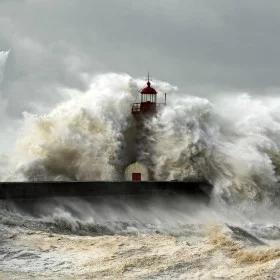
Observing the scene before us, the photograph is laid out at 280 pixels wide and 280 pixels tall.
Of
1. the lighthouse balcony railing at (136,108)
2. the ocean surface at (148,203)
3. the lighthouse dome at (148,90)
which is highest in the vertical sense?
the lighthouse dome at (148,90)

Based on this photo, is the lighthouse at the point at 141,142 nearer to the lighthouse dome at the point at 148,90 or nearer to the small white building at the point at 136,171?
the small white building at the point at 136,171

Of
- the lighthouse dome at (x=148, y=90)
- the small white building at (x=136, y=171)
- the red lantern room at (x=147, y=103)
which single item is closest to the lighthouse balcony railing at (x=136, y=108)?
the red lantern room at (x=147, y=103)

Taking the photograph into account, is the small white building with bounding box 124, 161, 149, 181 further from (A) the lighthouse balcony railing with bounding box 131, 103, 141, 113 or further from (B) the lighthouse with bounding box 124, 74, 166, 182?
(A) the lighthouse balcony railing with bounding box 131, 103, 141, 113

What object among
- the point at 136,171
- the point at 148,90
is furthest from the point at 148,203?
the point at 148,90

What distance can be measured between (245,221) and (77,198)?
5.02 m

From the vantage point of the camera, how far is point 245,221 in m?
14.6

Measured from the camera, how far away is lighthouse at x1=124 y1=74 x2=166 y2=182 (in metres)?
17.5

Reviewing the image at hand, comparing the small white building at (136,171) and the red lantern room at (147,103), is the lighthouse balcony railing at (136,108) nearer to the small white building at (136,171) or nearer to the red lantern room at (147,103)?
the red lantern room at (147,103)

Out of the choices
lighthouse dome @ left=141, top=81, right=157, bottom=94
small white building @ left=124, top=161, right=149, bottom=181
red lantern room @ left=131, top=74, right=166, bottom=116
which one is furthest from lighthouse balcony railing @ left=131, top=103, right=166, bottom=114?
small white building @ left=124, top=161, right=149, bottom=181

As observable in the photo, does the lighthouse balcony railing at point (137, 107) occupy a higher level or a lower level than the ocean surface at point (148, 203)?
higher

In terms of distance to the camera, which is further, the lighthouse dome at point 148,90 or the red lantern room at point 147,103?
the lighthouse dome at point 148,90

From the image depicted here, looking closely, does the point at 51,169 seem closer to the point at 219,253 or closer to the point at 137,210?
the point at 137,210

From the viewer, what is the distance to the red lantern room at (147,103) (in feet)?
59.7

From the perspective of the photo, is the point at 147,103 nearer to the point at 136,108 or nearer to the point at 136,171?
the point at 136,108
